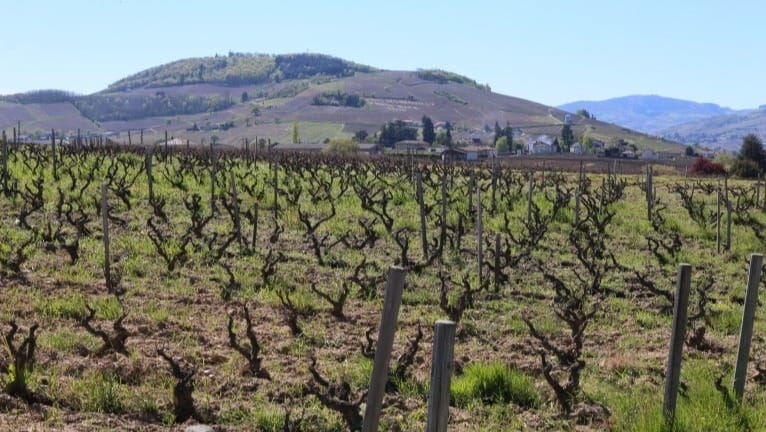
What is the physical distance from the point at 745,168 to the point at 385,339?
53.4m

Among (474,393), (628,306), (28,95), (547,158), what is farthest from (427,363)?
(28,95)

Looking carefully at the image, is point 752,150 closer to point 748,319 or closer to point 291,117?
point 748,319

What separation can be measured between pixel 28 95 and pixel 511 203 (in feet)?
672

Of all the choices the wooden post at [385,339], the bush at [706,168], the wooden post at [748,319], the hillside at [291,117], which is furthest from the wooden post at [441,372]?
the hillside at [291,117]

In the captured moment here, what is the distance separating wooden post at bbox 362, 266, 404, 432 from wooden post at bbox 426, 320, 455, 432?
215 mm

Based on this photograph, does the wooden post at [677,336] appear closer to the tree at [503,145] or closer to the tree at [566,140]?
the tree at [503,145]

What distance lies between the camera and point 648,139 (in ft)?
506

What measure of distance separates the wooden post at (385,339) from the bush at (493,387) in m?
1.99

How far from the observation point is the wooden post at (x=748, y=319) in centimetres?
509

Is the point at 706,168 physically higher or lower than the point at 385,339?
lower

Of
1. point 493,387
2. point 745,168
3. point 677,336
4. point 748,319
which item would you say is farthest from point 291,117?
point 677,336

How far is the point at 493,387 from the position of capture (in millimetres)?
5707

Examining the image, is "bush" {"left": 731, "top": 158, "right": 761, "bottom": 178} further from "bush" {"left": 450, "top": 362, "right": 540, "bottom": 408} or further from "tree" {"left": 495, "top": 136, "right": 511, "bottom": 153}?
"tree" {"left": 495, "top": 136, "right": 511, "bottom": 153}

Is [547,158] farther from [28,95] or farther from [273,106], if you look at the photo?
[28,95]
